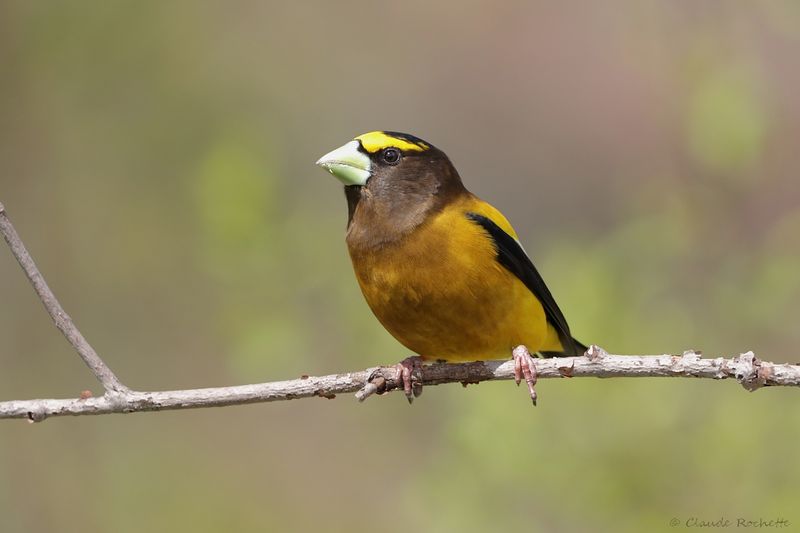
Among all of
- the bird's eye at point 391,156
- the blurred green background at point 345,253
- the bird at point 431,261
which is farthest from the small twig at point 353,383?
the blurred green background at point 345,253

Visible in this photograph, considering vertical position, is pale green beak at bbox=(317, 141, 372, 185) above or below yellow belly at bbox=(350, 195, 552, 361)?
above

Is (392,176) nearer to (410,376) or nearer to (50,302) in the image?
(410,376)

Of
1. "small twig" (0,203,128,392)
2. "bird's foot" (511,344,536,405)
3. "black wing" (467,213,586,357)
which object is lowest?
"small twig" (0,203,128,392)

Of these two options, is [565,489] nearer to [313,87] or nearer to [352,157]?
[352,157]

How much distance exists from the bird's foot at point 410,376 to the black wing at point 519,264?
2.05 ft

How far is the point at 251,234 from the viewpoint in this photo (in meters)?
5.98

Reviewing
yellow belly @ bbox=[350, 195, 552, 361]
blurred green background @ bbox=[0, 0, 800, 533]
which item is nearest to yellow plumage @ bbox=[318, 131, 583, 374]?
yellow belly @ bbox=[350, 195, 552, 361]

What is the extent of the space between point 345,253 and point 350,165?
1578 mm

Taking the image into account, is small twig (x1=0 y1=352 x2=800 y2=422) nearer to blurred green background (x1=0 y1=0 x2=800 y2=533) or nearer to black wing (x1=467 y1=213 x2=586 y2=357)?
black wing (x1=467 y1=213 x2=586 y2=357)

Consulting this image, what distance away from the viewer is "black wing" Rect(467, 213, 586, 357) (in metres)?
4.62

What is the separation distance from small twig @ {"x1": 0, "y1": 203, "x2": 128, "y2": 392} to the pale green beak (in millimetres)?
1369

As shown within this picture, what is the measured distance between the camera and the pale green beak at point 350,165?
453 centimetres

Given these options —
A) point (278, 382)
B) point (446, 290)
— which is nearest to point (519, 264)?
point (446, 290)

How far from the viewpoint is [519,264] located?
4695mm
